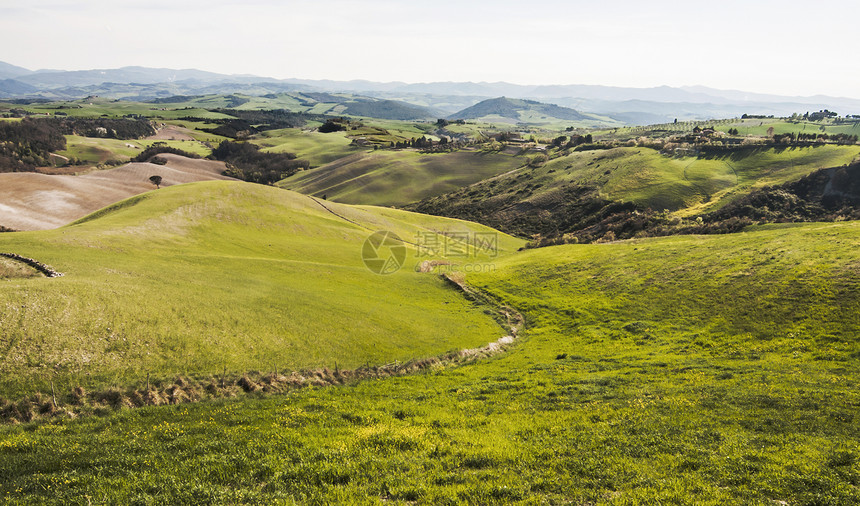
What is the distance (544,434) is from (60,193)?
124 meters

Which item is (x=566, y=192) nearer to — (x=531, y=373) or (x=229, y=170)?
(x=531, y=373)

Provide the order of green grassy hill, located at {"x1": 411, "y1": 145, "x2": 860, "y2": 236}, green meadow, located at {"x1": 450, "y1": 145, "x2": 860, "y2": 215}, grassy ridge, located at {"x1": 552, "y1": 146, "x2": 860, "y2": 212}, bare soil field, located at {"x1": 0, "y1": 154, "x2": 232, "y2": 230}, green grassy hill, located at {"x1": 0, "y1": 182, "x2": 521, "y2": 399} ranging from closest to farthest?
1. green grassy hill, located at {"x1": 0, "y1": 182, "x2": 521, "y2": 399}
2. bare soil field, located at {"x1": 0, "y1": 154, "x2": 232, "y2": 230}
3. grassy ridge, located at {"x1": 552, "y1": 146, "x2": 860, "y2": 212}
4. green meadow, located at {"x1": 450, "y1": 145, "x2": 860, "y2": 215}
5. green grassy hill, located at {"x1": 411, "y1": 145, "x2": 860, "y2": 236}

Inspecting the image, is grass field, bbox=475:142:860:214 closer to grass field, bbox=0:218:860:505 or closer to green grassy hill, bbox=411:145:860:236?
green grassy hill, bbox=411:145:860:236

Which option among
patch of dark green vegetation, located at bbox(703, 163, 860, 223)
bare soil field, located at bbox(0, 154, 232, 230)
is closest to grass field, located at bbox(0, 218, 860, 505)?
patch of dark green vegetation, located at bbox(703, 163, 860, 223)

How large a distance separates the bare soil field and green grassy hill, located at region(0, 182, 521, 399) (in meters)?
34.3

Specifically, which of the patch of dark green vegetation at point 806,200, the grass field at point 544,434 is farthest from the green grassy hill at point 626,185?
the grass field at point 544,434

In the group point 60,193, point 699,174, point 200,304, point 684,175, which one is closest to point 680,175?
point 684,175

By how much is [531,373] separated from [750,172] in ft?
438

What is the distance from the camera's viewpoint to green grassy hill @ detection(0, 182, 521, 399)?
24078mm

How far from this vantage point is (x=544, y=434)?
54.9ft

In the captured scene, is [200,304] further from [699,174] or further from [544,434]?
[699,174]

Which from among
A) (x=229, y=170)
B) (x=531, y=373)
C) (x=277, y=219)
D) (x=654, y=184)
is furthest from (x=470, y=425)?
(x=229, y=170)

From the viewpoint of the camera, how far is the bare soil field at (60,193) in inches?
3265

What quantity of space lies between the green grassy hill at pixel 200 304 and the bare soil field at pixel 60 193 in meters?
34.3
